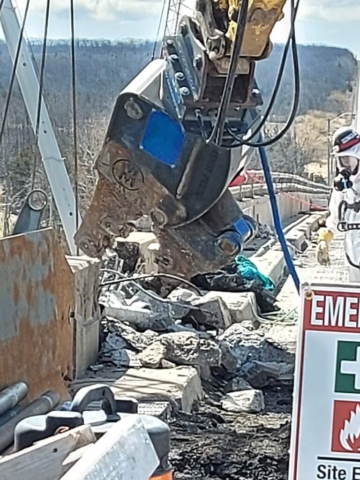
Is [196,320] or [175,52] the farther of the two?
[196,320]

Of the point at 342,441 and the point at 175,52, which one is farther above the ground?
the point at 175,52

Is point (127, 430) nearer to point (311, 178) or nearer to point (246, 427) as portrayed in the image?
point (246, 427)

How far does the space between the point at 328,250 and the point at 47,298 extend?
29.2 feet

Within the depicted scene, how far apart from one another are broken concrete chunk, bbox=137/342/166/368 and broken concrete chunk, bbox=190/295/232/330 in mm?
1557

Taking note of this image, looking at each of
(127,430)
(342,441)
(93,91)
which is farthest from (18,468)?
(93,91)

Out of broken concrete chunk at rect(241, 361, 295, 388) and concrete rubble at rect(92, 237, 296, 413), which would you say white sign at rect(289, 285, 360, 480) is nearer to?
concrete rubble at rect(92, 237, 296, 413)

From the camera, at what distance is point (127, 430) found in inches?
70.2

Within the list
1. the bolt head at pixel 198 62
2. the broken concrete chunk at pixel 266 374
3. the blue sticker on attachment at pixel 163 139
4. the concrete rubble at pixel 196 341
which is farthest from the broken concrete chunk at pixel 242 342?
the bolt head at pixel 198 62

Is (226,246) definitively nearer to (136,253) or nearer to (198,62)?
(198,62)

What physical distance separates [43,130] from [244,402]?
8.30 ft

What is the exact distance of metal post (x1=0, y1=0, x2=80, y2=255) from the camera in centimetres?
733

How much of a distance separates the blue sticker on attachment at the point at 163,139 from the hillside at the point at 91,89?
1.72 ft

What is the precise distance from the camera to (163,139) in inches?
213

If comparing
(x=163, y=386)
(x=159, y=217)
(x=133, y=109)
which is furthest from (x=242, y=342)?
(x=133, y=109)
